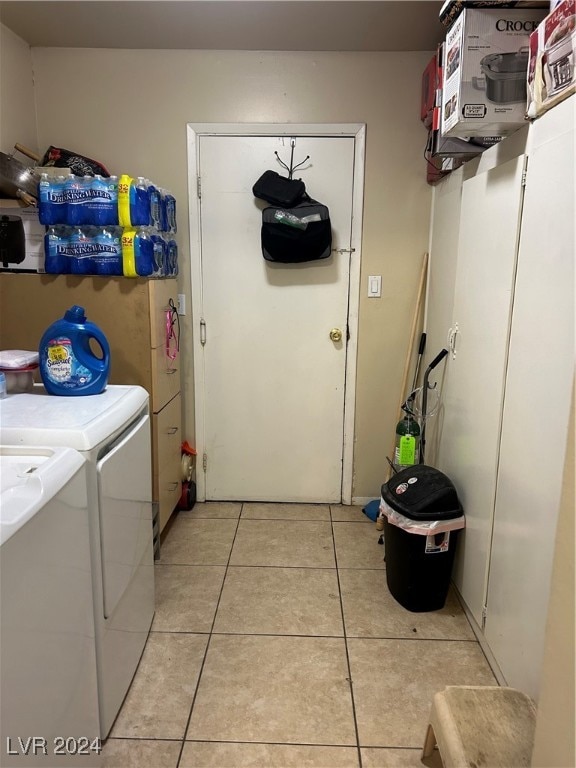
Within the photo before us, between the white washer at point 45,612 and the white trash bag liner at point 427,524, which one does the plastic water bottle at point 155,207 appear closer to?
the white washer at point 45,612

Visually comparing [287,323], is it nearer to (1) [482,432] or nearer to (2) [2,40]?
(1) [482,432]

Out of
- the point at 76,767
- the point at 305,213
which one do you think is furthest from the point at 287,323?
the point at 76,767

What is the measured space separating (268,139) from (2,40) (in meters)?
1.37

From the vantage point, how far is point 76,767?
1319 mm

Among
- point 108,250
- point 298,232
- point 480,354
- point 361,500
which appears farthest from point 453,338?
point 108,250

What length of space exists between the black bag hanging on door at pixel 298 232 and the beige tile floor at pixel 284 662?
157cm

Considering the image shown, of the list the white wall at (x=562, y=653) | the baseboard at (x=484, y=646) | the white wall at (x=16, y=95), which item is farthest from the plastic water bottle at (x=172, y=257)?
the white wall at (x=562, y=653)

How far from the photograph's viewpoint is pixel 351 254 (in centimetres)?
299

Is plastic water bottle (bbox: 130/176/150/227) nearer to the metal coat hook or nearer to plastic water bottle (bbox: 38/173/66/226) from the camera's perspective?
plastic water bottle (bbox: 38/173/66/226)

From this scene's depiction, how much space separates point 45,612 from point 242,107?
105 inches

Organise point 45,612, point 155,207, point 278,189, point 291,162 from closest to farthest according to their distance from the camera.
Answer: point 45,612 → point 155,207 → point 278,189 → point 291,162

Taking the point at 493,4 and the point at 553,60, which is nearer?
the point at 553,60

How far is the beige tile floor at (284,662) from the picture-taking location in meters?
1.59

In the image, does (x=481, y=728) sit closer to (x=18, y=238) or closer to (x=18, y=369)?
(x=18, y=369)
